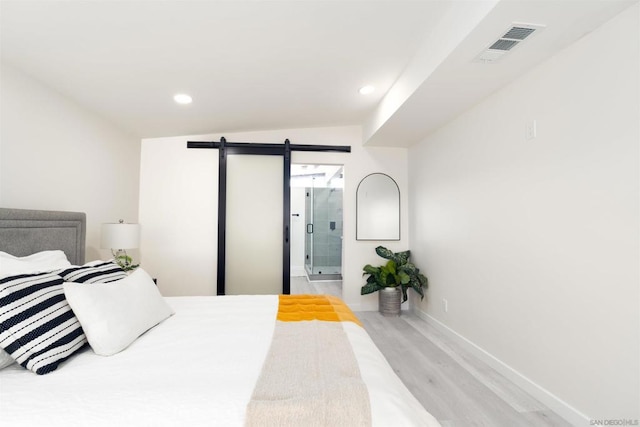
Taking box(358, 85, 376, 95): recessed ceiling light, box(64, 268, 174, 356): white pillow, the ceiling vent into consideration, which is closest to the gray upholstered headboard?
box(64, 268, 174, 356): white pillow

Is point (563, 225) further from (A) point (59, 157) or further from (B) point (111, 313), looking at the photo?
(A) point (59, 157)

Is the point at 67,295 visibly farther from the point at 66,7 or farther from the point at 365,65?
the point at 365,65

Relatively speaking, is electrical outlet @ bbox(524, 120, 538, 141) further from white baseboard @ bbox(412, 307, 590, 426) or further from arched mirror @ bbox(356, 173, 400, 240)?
arched mirror @ bbox(356, 173, 400, 240)

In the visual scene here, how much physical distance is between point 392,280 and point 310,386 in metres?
2.88

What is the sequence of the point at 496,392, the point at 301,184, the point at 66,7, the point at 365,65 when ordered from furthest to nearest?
the point at 301,184 < the point at 365,65 < the point at 496,392 < the point at 66,7

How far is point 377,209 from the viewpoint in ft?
13.5

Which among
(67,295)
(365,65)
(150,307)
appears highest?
(365,65)

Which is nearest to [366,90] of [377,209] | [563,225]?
[377,209]

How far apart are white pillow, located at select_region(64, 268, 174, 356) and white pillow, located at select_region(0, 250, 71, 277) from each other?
0.42m

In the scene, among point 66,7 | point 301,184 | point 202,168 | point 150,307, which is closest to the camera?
point 66,7

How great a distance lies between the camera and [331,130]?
409 centimetres

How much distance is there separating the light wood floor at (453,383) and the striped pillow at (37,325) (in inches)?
77.6

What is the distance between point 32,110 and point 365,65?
2506 millimetres

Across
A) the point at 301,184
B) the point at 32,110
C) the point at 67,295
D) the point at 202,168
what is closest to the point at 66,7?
the point at 32,110
